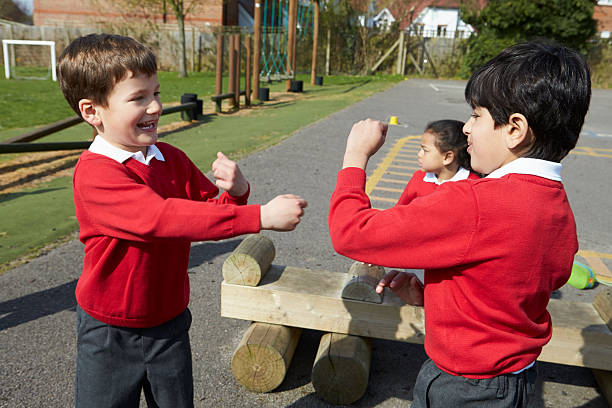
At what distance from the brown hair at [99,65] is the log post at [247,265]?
4.66 feet

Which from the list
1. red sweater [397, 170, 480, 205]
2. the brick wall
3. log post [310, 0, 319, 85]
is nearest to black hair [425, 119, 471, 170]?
red sweater [397, 170, 480, 205]

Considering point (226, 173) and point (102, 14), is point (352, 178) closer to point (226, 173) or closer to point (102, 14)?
point (226, 173)

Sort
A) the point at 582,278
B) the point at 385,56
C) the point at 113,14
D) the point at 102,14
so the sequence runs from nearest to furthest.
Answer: the point at 582,278 < the point at 385,56 < the point at 102,14 < the point at 113,14

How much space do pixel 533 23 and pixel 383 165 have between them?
69.8ft

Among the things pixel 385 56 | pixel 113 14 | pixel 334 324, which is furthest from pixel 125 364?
pixel 113 14

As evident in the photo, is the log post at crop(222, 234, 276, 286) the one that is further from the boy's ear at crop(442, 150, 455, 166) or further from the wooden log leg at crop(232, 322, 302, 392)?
the boy's ear at crop(442, 150, 455, 166)

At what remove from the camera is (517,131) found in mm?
1410

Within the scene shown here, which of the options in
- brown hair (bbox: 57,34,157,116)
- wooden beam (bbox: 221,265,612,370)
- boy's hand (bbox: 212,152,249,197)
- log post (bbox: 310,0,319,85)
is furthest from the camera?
log post (bbox: 310,0,319,85)

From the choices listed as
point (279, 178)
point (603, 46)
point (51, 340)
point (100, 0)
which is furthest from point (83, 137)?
point (603, 46)

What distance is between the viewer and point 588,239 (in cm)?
576

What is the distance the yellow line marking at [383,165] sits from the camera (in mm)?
7417

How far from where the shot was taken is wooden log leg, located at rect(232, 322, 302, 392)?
2848 millimetres

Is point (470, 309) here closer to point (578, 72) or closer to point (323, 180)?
point (578, 72)

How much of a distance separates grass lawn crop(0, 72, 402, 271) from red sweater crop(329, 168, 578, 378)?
4.04 metres
